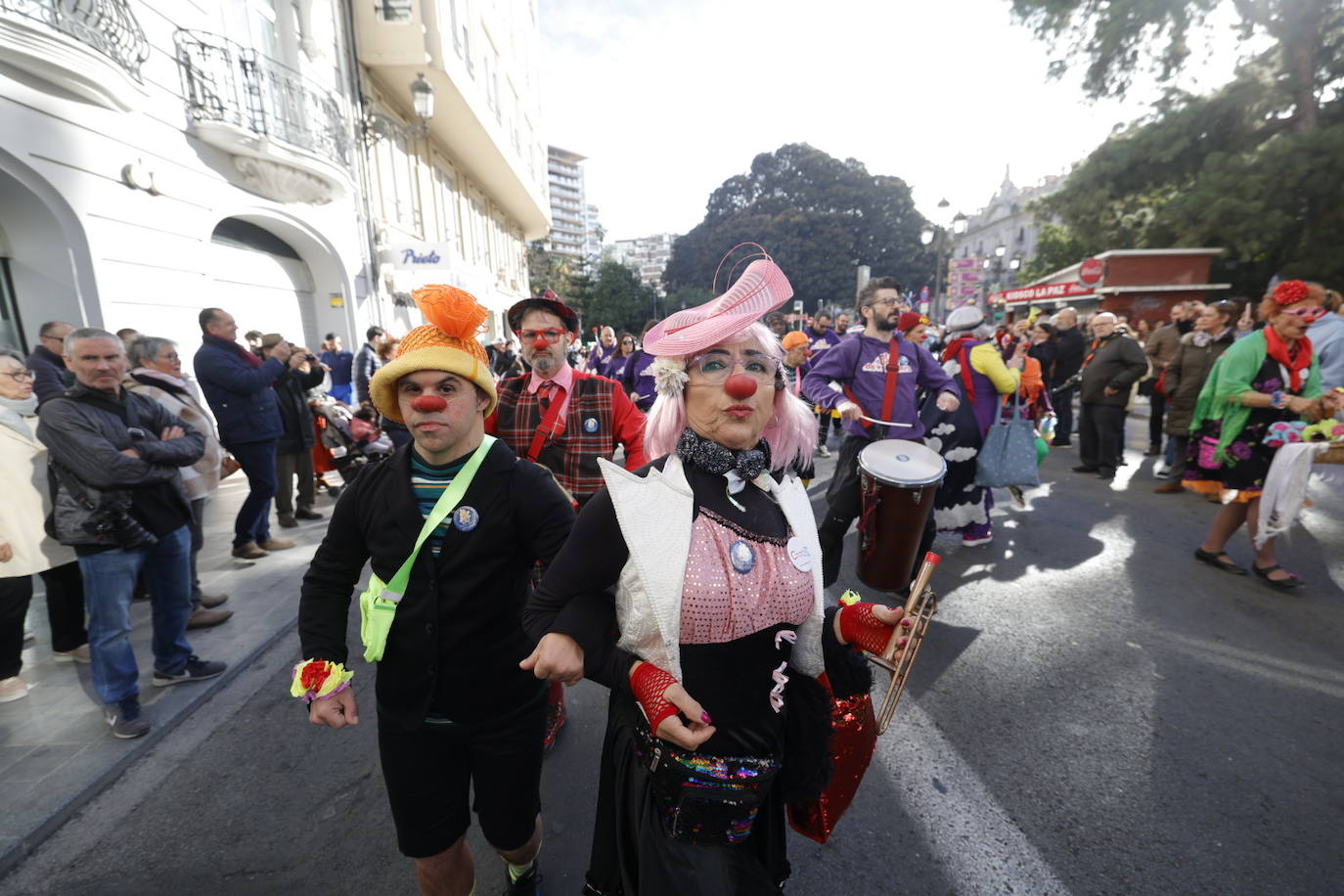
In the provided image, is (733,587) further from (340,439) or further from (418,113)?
(418,113)

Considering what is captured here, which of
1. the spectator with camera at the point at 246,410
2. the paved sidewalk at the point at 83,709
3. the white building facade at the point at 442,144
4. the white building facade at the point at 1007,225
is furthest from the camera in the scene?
A: the white building facade at the point at 1007,225

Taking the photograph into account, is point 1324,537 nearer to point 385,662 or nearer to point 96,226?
point 385,662

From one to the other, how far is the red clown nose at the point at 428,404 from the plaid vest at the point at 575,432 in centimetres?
134

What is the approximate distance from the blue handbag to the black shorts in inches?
175

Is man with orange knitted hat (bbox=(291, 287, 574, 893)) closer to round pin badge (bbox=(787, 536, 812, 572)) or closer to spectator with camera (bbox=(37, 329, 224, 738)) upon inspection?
round pin badge (bbox=(787, 536, 812, 572))

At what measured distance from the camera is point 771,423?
168 cm

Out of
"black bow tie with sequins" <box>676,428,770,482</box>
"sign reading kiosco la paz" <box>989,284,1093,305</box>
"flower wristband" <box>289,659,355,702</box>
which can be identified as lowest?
"flower wristband" <box>289,659,355,702</box>

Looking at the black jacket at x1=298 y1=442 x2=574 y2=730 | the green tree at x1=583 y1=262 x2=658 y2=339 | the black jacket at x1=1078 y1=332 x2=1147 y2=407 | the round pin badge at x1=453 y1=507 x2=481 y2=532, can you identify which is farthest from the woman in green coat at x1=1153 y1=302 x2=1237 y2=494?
the green tree at x1=583 y1=262 x2=658 y2=339

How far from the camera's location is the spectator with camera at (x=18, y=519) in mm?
2943

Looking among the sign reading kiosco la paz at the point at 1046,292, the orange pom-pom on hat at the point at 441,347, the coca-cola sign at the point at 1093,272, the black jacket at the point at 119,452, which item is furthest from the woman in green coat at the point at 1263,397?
the sign reading kiosco la paz at the point at 1046,292

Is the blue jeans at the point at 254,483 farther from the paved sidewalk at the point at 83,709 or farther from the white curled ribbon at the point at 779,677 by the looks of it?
the white curled ribbon at the point at 779,677

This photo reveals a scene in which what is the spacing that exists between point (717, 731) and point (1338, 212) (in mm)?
22384

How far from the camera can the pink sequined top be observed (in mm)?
1327

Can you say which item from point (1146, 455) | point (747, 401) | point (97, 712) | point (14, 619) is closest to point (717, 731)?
point (747, 401)
